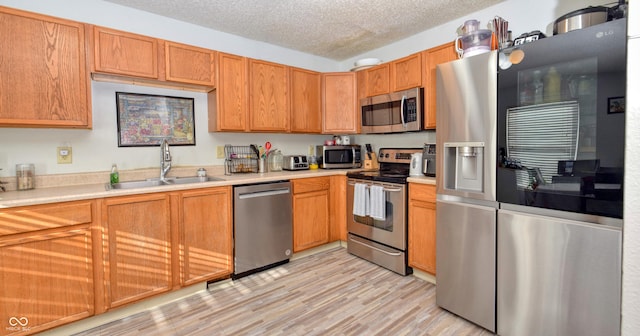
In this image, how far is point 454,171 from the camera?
2.02 meters

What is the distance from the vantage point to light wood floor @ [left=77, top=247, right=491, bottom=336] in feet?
6.22

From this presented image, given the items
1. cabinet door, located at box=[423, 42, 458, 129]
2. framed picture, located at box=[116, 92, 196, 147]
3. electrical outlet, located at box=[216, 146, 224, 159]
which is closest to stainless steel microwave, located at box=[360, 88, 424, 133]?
cabinet door, located at box=[423, 42, 458, 129]

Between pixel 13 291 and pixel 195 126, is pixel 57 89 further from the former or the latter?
pixel 13 291

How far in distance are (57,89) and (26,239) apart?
1026mm

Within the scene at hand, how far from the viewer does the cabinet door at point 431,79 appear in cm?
260

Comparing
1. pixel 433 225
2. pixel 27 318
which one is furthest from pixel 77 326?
pixel 433 225

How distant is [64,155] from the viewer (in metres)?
2.29

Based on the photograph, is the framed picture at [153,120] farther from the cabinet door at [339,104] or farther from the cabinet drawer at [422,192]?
the cabinet drawer at [422,192]

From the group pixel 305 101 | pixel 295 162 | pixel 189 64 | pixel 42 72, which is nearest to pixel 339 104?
pixel 305 101

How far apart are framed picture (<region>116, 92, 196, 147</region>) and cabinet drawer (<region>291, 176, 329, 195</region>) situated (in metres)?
1.13

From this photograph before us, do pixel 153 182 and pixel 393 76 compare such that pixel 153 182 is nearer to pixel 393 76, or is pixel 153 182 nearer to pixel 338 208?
pixel 338 208

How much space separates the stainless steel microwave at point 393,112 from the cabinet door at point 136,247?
7.29 feet

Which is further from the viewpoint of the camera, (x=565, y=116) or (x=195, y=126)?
(x=195, y=126)

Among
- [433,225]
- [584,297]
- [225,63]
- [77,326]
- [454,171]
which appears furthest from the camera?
[225,63]
